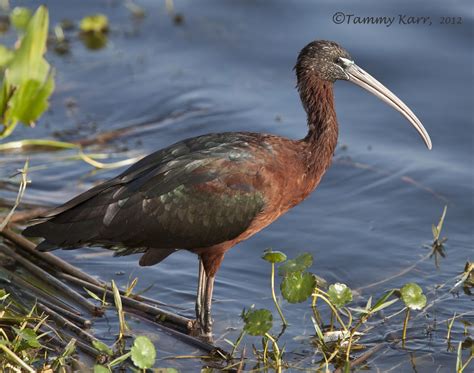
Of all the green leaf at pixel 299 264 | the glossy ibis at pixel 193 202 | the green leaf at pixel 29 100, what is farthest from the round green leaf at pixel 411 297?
the green leaf at pixel 29 100

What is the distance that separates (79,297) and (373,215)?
2859 mm

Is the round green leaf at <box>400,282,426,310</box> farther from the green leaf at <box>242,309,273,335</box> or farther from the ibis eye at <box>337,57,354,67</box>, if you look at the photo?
the ibis eye at <box>337,57,354,67</box>

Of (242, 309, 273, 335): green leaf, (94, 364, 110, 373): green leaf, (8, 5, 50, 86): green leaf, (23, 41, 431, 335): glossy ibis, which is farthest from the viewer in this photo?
(8, 5, 50, 86): green leaf

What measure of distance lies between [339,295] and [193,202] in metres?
1.19

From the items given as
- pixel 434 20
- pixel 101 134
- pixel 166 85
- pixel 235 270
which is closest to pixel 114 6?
pixel 166 85

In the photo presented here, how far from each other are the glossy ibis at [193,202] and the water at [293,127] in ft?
1.84

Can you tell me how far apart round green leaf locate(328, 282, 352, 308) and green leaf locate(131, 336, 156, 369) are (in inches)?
45.9

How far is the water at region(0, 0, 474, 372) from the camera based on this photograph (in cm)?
751

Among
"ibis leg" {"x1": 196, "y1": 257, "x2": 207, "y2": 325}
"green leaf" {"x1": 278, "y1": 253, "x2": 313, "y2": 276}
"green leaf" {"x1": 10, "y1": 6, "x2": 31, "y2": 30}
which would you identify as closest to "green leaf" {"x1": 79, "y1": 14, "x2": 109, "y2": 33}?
"green leaf" {"x1": 10, "y1": 6, "x2": 31, "y2": 30}

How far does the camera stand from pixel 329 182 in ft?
30.1

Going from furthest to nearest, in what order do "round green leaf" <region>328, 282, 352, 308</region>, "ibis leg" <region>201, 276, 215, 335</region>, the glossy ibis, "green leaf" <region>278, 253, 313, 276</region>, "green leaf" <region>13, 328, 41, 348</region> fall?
"ibis leg" <region>201, 276, 215, 335</region> < the glossy ibis < "green leaf" <region>278, 253, 313, 276</region> < "round green leaf" <region>328, 282, 352, 308</region> < "green leaf" <region>13, 328, 41, 348</region>

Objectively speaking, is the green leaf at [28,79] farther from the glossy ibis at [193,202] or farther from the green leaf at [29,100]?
the glossy ibis at [193,202]

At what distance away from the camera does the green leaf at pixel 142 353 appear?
5.43 meters

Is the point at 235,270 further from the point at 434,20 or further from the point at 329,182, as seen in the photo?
the point at 434,20
